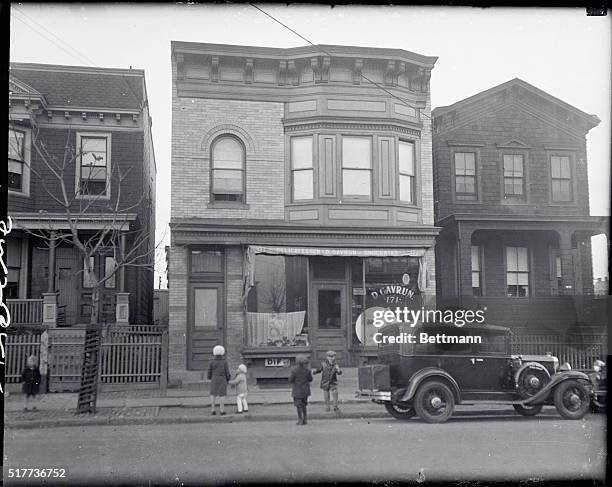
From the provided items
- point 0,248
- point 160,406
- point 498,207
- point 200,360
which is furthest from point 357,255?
point 0,248

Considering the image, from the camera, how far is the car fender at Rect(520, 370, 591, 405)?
12125mm

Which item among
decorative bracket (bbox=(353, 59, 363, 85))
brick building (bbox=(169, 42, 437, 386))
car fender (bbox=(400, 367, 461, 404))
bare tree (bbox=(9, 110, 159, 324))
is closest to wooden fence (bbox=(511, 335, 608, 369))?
car fender (bbox=(400, 367, 461, 404))

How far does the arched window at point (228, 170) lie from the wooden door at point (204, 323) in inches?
97.9

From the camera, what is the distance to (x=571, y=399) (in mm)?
12125

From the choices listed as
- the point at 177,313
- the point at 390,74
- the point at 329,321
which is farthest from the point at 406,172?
the point at 177,313

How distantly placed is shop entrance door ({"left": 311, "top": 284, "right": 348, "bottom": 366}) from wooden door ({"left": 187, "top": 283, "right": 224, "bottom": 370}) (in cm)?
256

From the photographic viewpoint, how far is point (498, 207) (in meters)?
16.7

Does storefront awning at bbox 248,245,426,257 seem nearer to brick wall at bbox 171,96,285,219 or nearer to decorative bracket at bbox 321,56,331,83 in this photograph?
brick wall at bbox 171,96,285,219

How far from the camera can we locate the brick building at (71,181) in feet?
56.5

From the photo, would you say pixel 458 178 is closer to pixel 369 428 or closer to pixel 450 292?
pixel 450 292

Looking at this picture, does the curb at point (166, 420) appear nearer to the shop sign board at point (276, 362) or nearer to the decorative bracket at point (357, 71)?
the shop sign board at point (276, 362)

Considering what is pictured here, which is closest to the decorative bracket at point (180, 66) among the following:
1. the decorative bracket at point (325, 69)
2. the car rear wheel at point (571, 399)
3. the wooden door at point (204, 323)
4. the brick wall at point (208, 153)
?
the brick wall at point (208, 153)

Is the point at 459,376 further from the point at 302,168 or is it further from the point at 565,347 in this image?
the point at 302,168

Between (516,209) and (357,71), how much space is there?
18.8 feet
